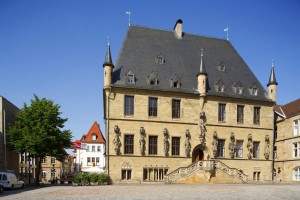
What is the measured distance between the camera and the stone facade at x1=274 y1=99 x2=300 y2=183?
1393 inches

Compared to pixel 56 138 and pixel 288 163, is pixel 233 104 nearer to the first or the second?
pixel 288 163

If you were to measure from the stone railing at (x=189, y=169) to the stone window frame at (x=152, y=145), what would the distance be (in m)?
3.32

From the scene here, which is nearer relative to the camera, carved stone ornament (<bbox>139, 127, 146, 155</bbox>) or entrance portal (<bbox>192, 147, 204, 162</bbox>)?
carved stone ornament (<bbox>139, 127, 146, 155</bbox>)

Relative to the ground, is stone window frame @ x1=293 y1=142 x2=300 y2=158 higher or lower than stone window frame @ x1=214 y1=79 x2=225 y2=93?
lower

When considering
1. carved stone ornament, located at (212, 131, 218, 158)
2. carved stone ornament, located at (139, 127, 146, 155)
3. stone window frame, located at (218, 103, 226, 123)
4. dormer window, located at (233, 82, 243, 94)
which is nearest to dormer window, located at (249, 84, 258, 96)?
dormer window, located at (233, 82, 243, 94)

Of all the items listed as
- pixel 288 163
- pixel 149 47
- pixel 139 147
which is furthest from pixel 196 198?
pixel 288 163

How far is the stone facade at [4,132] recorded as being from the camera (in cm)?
3024

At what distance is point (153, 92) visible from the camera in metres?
31.8

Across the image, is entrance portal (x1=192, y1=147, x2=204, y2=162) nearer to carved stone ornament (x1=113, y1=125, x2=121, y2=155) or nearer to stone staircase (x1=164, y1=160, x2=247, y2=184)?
stone staircase (x1=164, y1=160, x2=247, y2=184)

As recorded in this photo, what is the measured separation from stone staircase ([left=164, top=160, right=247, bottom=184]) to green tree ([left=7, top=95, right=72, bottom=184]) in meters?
11.1

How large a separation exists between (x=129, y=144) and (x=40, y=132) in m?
8.75

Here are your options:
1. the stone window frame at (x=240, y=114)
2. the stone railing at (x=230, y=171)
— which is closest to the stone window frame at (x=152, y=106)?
the stone railing at (x=230, y=171)

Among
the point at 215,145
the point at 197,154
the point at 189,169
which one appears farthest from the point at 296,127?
the point at 189,169

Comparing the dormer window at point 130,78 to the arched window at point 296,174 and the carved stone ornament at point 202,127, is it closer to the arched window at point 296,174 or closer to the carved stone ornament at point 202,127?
the carved stone ornament at point 202,127
